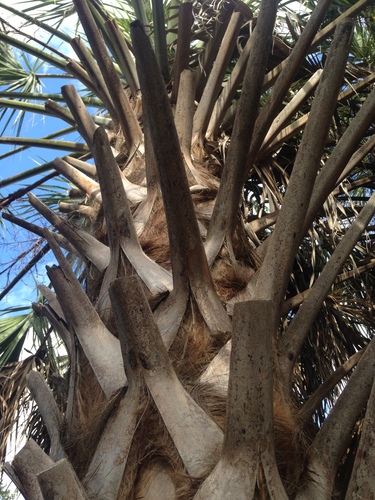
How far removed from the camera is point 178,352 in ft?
5.13

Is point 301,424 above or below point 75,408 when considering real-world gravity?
below

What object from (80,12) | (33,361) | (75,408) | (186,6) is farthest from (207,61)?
(75,408)

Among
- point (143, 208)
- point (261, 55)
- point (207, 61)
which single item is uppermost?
point (207, 61)

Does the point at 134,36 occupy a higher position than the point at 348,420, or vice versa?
the point at 134,36

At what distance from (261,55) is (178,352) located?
92cm

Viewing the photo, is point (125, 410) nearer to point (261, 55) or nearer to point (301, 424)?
point (301, 424)

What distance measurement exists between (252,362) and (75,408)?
0.66 metres

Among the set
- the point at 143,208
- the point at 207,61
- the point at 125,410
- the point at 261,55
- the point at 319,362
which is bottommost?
the point at 319,362

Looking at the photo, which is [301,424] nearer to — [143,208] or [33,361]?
[143,208]

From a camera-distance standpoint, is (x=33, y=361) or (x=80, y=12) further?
(x=33, y=361)

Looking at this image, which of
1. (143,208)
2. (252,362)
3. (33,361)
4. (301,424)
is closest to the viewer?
(252,362)

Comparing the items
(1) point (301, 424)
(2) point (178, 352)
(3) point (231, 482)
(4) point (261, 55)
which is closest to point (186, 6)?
(4) point (261, 55)

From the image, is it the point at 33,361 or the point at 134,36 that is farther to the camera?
the point at 33,361

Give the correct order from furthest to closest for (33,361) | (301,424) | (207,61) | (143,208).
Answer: (33,361)
(207,61)
(143,208)
(301,424)
